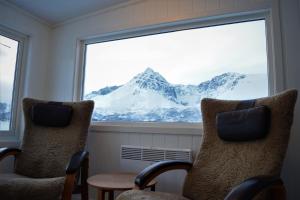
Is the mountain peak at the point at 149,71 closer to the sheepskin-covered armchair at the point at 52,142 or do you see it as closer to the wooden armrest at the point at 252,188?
the sheepskin-covered armchair at the point at 52,142

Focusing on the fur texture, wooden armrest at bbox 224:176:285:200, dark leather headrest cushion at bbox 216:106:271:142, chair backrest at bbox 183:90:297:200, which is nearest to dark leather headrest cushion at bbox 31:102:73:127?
the fur texture

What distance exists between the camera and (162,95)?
2.29m

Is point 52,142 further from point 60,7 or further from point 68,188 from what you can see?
point 60,7

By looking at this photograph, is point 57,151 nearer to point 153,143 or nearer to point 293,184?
point 153,143

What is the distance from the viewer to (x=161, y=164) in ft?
4.77

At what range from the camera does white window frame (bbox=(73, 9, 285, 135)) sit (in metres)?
1.82

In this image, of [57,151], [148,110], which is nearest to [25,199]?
[57,151]

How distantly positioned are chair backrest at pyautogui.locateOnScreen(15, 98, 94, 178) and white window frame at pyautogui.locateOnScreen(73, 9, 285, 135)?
0.35 meters

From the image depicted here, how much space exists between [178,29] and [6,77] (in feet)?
6.16

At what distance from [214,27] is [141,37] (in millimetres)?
760

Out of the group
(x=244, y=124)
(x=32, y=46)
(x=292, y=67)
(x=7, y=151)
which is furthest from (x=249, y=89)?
(x=32, y=46)

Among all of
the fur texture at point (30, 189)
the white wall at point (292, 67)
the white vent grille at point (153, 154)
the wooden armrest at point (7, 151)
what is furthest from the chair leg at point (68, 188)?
the white wall at point (292, 67)

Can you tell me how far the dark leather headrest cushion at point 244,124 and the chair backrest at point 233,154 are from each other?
36 mm

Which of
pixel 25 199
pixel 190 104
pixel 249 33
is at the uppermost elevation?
pixel 249 33
